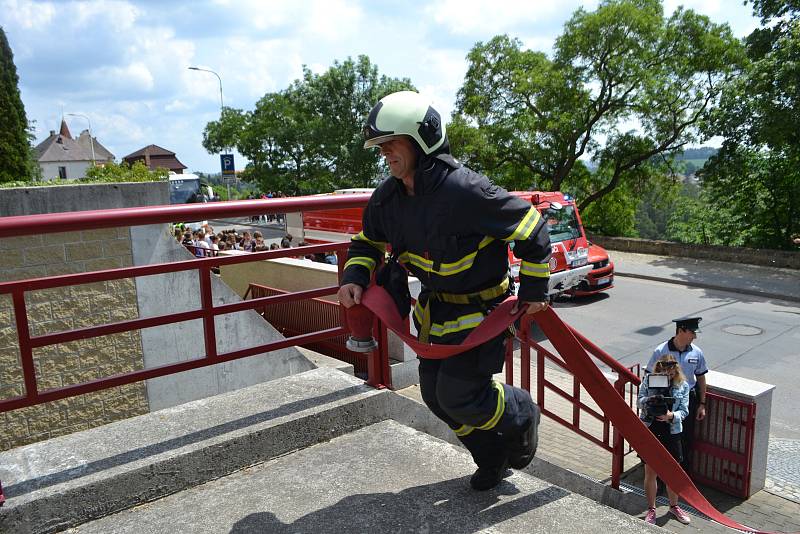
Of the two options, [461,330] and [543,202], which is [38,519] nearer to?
[461,330]

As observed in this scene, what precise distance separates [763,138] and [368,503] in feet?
58.6

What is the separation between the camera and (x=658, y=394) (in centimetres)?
513

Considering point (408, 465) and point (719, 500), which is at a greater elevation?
point (408, 465)

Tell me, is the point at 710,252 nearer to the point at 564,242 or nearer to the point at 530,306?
the point at 564,242

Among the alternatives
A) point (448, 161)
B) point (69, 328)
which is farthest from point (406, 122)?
point (69, 328)

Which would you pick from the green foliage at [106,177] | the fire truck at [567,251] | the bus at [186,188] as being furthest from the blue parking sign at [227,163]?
the fire truck at [567,251]

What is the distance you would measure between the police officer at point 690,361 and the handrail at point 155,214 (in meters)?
3.20

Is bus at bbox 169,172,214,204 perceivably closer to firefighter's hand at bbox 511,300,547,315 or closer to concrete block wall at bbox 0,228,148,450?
concrete block wall at bbox 0,228,148,450

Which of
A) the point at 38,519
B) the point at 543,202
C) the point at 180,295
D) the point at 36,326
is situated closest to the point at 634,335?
the point at 543,202

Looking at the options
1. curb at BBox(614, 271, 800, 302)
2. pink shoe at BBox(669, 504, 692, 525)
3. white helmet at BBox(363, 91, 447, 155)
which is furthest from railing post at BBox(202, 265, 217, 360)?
curb at BBox(614, 271, 800, 302)

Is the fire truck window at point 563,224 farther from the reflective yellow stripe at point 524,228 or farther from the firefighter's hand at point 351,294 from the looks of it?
the reflective yellow stripe at point 524,228

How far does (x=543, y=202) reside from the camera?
12.6 meters

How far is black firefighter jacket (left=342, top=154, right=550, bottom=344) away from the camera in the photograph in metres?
2.53

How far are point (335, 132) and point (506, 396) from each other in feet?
114
